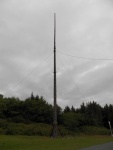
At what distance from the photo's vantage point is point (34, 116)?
81875 millimetres

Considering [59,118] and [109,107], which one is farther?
[109,107]

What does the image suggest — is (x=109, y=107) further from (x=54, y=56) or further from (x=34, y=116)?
(x=54, y=56)

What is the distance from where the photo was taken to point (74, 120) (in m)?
86.6

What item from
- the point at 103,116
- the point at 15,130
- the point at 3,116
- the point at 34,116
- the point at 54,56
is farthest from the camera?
the point at 103,116

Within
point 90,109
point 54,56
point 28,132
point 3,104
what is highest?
point 90,109

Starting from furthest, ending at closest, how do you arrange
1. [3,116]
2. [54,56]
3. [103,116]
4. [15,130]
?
[103,116] < [3,116] < [15,130] < [54,56]

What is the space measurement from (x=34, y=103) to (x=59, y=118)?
8.58 m

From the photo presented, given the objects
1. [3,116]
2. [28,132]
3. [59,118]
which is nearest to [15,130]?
[28,132]

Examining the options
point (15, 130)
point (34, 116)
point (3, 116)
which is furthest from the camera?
point (34, 116)

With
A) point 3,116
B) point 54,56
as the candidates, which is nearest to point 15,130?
point 54,56

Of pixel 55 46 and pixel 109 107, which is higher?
pixel 109 107

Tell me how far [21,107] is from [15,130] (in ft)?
144

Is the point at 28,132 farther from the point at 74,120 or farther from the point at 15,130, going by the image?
the point at 74,120

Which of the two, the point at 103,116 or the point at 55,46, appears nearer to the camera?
the point at 55,46
